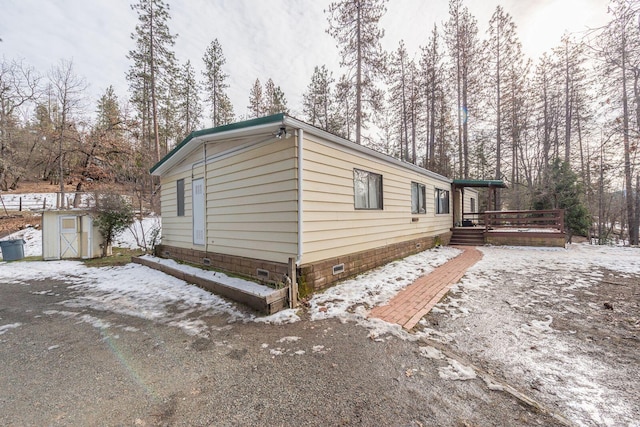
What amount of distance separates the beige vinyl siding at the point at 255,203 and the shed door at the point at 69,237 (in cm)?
593

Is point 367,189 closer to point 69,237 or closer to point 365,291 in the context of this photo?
point 365,291

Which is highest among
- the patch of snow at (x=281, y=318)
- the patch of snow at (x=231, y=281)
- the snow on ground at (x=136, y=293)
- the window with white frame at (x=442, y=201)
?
the window with white frame at (x=442, y=201)

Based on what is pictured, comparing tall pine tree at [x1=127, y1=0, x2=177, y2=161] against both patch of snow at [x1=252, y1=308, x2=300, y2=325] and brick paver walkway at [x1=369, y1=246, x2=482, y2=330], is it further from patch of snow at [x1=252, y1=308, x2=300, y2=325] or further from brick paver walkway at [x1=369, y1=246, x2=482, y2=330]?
brick paver walkway at [x1=369, y1=246, x2=482, y2=330]

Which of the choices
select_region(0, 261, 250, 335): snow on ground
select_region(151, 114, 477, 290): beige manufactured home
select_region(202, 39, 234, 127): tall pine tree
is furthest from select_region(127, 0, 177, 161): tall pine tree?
select_region(151, 114, 477, 290): beige manufactured home

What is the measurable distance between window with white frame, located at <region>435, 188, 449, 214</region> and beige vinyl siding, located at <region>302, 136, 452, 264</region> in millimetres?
3437

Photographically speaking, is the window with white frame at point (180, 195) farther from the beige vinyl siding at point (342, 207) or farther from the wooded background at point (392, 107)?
the wooded background at point (392, 107)

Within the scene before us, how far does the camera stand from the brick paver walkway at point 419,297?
11.1 ft

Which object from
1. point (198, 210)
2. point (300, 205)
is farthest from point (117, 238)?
point (300, 205)

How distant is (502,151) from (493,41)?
275 inches

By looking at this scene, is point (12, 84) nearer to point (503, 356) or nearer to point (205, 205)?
point (205, 205)

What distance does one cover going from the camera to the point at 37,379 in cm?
226

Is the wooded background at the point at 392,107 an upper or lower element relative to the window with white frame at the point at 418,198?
upper

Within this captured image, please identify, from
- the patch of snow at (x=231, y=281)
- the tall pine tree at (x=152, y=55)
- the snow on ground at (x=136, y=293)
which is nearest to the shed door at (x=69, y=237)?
the snow on ground at (x=136, y=293)

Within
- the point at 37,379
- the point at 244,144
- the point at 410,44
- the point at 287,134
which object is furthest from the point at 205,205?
the point at 410,44
